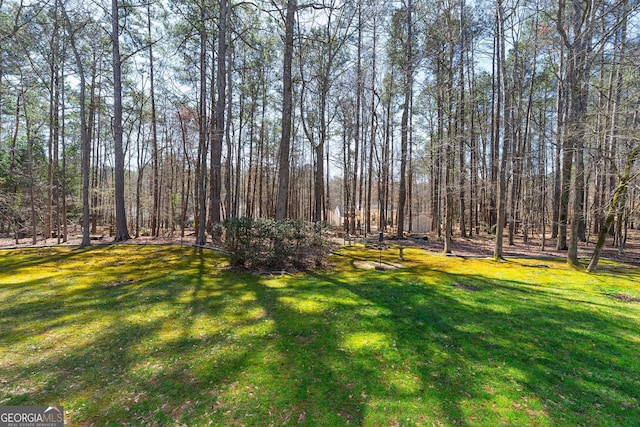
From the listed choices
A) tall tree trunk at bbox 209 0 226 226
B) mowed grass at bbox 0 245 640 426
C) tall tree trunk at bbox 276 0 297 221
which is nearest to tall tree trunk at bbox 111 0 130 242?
tall tree trunk at bbox 209 0 226 226

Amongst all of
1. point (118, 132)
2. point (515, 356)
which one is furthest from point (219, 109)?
point (515, 356)

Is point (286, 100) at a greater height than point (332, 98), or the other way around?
point (332, 98)

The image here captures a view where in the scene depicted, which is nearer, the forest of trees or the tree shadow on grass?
the tree shadow on grass

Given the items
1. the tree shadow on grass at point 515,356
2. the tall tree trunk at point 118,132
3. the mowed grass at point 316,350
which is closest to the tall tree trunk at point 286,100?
the mowed grass at point 316,350

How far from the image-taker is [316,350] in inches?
132

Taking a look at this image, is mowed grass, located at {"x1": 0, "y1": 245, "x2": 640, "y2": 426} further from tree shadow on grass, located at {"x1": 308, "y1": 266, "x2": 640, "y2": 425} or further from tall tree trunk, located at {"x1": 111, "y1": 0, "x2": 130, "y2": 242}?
tall tree trunk, located at {"x1": 111, "y1": 0, "x2": 130, "y2": 242}

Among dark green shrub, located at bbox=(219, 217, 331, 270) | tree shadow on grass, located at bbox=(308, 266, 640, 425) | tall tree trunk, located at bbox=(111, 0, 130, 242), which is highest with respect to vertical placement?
tall tree trunk, located at bbox=(111, 0, 130, 242)

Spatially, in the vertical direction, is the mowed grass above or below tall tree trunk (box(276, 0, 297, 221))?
below

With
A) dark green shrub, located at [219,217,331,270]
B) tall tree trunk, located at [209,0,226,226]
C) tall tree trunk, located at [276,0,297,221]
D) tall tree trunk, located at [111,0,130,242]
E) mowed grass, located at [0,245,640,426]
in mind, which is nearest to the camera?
mowed grass, located at [0,245,640,426]

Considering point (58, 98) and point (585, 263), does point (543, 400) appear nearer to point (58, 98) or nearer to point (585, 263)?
point (585, 263)

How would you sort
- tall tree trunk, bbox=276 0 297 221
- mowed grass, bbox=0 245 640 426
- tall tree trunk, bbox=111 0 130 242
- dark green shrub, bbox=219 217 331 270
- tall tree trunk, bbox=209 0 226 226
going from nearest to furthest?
mowed grass, bbox=0 245 640 426
dark green shrub, bbox=219 217 331 270
tall tree trunk, bbox=276 0 297 221
tall tree trunk, bbox=209 0 226 226
tall tree trunk, bbox=111 0 130 242

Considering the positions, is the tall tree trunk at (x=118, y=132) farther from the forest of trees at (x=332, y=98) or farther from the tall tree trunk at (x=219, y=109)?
the tall tree trunk at (x=219, y=109)

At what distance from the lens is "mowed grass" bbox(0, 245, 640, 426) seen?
2.40m

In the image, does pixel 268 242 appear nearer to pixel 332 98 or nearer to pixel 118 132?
pixel 118 132
